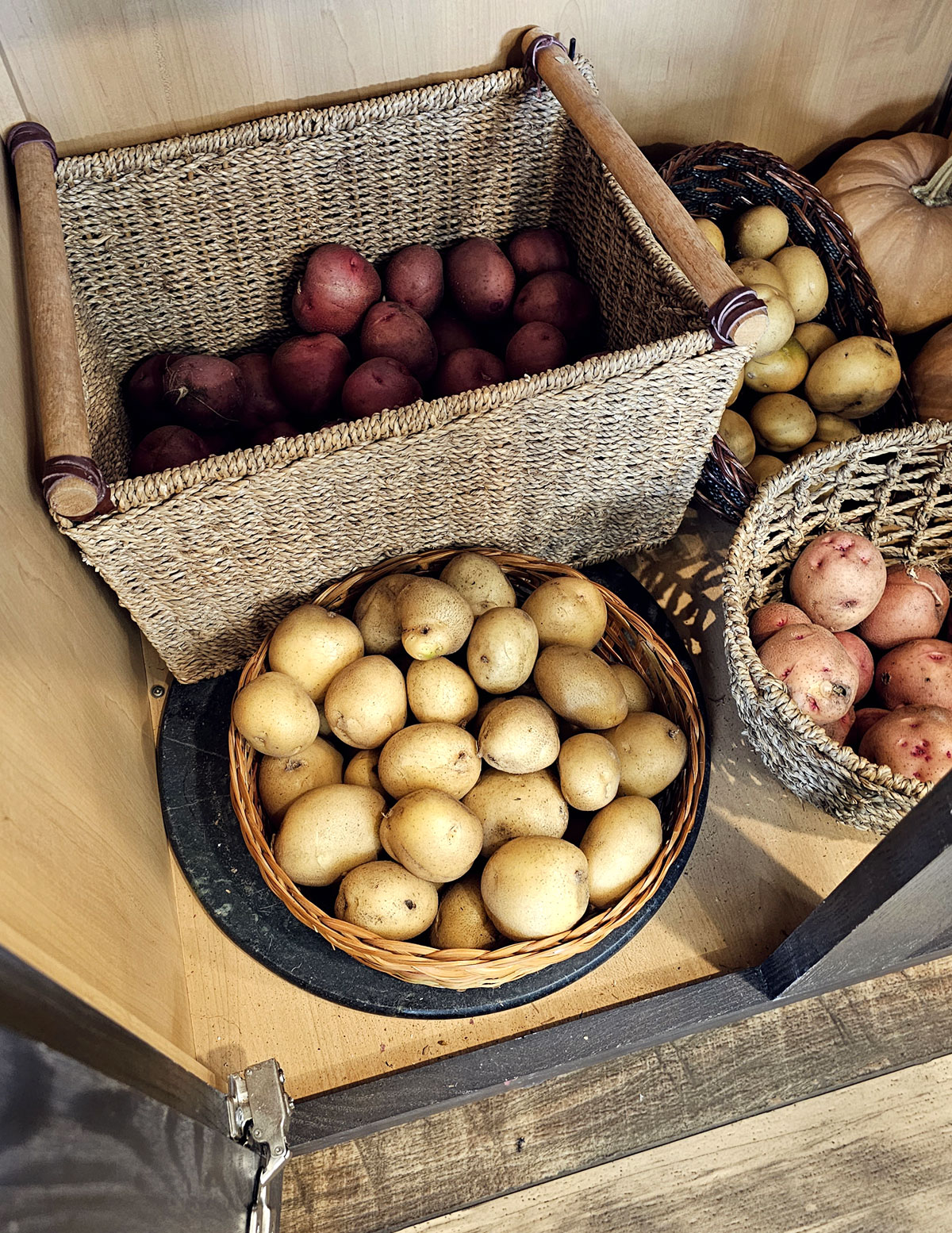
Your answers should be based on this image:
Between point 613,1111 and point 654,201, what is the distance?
32.9 inches

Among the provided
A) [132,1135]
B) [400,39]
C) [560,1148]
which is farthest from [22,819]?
[400,39]

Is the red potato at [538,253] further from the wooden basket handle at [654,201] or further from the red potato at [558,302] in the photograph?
the wooden basket handle at [654,201]

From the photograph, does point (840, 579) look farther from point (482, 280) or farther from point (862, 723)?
point (482, 280)

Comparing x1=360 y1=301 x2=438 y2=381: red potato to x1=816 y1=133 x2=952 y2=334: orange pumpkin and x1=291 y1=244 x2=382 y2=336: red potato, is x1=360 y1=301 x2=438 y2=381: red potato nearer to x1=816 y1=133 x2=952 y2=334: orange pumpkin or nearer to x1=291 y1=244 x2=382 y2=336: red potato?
x1=291 y1=244 x2=382 y2=336: red potato

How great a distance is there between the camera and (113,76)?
91cm

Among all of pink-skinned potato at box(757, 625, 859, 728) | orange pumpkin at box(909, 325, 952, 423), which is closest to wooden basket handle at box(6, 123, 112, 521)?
pink-skinned potato at box(757, 625, 859, 728)

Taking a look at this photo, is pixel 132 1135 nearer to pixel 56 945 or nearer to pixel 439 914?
pixel 56 945

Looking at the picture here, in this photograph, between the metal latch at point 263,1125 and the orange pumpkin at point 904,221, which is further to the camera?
the orange pumpkin at point 904,221

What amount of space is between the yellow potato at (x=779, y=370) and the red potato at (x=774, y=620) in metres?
0.32

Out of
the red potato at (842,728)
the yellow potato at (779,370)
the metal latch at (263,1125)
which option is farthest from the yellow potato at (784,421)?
the metal latch at (263,1125)

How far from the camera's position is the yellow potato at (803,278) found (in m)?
1.08

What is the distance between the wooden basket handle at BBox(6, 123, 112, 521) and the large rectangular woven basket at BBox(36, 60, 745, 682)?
0.11 feet

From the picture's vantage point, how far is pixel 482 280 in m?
1.06

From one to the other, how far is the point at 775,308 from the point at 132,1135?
38.4 inches
